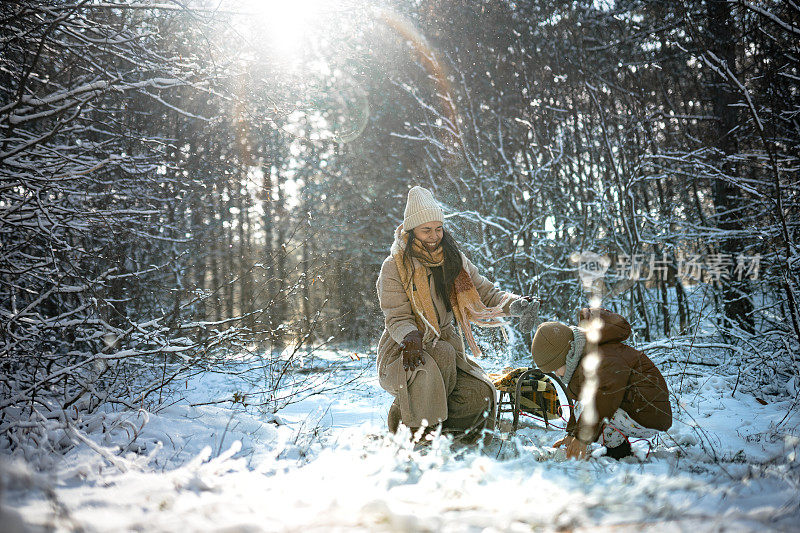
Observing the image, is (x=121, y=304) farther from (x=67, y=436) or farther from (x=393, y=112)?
(x=393, y=112)

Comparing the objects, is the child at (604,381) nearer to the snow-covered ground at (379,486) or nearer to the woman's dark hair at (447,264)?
the snow-covered ground at (379,486)

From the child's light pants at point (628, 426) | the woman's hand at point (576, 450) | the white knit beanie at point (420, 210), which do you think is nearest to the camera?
the woman's hand at point (576, 450)

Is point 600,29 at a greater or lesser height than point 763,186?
greater

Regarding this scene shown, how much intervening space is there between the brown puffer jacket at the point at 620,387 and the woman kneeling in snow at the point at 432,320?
0.54 metres

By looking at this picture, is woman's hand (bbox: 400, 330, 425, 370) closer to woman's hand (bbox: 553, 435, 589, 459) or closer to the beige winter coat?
the beige winter coat

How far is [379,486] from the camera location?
2.12 metres

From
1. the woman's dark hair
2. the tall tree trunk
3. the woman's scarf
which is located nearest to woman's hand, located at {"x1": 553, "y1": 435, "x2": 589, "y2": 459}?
the woman's scarf

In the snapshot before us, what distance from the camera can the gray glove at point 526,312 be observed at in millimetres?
3586

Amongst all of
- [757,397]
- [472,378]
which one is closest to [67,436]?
[472,378]

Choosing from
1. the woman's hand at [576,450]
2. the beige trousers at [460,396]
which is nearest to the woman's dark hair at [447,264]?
the beige trousers at [460,396]

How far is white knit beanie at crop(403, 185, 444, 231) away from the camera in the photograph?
3695 millimetres

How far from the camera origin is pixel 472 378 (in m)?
3.82

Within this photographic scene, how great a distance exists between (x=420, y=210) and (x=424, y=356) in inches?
42.3

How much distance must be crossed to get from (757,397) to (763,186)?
9.77ft
